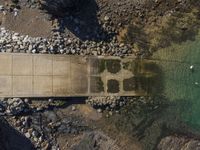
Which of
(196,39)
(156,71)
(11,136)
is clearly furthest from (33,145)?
(196,39)

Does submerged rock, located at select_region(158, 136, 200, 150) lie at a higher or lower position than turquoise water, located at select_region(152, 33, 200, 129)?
lower

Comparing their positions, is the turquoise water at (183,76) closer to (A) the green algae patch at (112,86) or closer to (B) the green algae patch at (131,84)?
(B) the green algae patch at (131,84)

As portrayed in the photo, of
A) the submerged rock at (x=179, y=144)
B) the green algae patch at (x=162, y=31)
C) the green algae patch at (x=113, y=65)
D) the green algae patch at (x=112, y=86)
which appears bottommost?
the submerged rock at (x=179, y=144)

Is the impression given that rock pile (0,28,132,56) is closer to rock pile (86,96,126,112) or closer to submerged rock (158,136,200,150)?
rock pile (86,96,126,112)

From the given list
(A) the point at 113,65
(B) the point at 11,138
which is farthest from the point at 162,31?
(B) the point at 11,138

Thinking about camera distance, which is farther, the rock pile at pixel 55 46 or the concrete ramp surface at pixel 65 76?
the rock pile at pixel 55 46

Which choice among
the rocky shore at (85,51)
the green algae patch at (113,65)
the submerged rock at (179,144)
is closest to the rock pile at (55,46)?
the rocky shore at (85,51)

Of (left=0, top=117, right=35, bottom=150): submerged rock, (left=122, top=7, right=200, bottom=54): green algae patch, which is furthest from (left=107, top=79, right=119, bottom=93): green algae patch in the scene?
(left=0, top=117, right=35, bottom=150): submerged rock

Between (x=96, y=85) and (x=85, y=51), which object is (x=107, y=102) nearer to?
(x=96, y=85)
